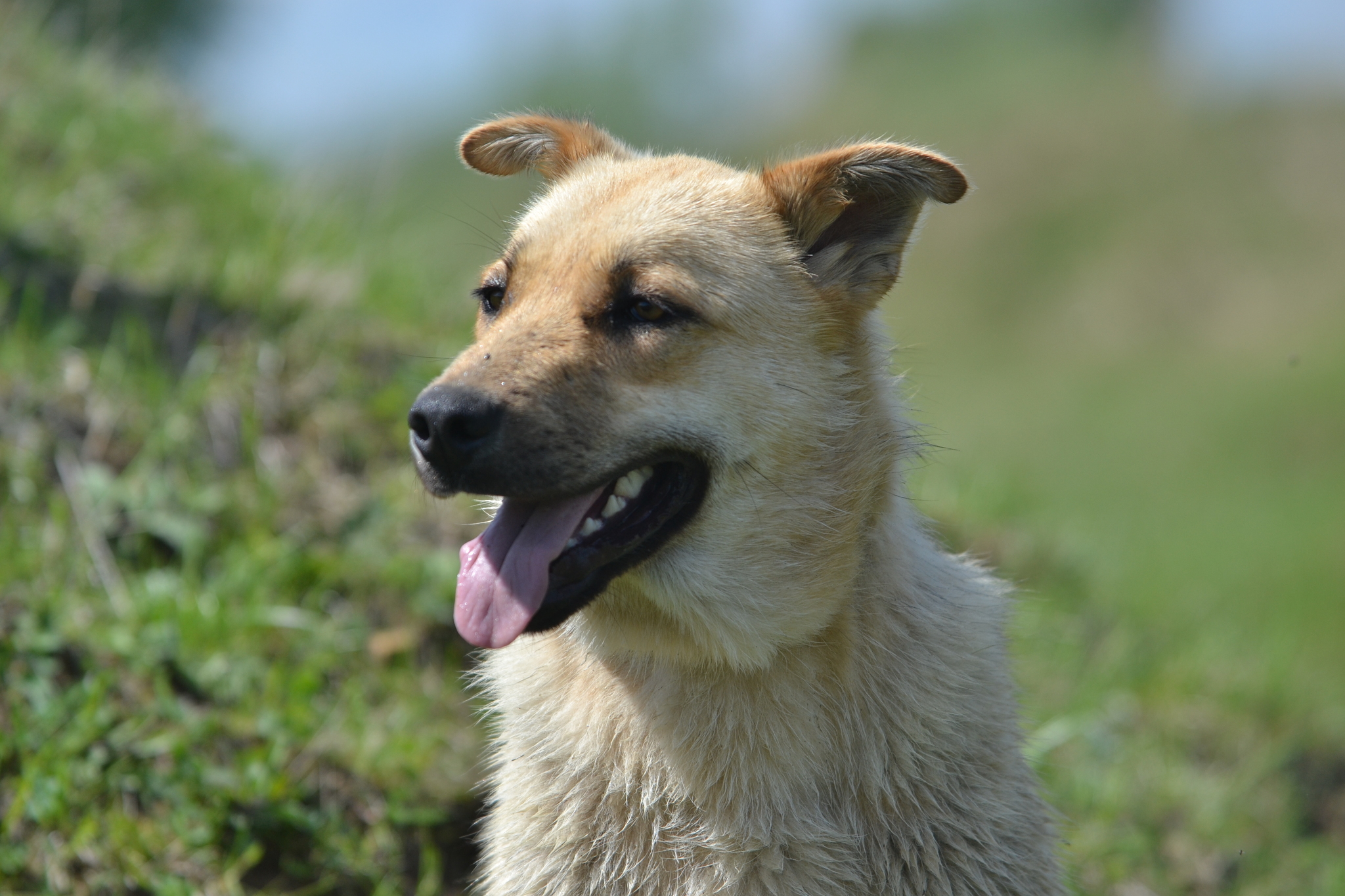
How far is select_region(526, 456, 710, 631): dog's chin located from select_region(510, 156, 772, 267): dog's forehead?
58 cm

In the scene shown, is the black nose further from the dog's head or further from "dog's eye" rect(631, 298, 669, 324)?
"dog's eye" rect(631, 298, 669, 324)

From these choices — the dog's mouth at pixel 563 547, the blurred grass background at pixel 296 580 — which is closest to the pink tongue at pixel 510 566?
the dog's mouth at pixel 563 547

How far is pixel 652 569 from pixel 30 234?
4.26m

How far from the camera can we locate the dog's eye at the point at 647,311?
2873 mm

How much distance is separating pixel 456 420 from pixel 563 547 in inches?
16.3


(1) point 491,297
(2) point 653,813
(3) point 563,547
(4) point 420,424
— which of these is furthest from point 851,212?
(2) point 653,813

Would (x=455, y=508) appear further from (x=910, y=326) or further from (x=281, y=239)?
(x=910, y=326)

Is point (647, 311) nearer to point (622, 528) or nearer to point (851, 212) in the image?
point (622, 528)

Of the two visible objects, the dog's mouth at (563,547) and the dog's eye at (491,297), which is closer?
the dog's mouth at (563,547)

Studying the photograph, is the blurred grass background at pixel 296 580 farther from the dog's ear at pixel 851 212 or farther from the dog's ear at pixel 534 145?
the dog's ear at pixel 851 212

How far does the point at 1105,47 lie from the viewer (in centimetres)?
2795

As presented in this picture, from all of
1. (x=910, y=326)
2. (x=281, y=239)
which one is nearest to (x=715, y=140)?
(x=910, y=326)

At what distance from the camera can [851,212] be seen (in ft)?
10.5

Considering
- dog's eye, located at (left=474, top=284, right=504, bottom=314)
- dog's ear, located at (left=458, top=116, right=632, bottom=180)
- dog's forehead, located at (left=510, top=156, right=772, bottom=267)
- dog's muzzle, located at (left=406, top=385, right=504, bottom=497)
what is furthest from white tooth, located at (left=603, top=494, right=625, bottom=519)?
dog's ear, located at (left=458, top=116, right=632, bottom=180)
